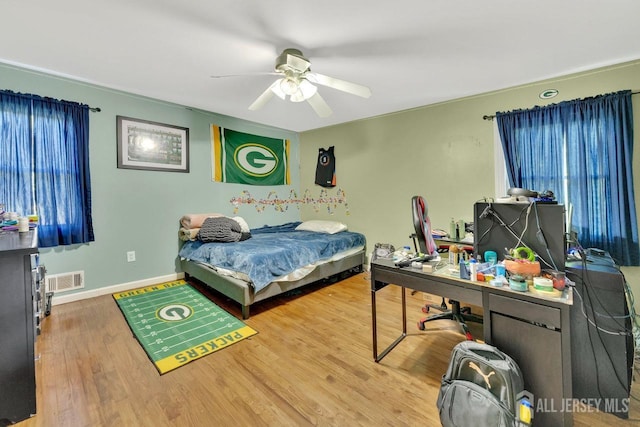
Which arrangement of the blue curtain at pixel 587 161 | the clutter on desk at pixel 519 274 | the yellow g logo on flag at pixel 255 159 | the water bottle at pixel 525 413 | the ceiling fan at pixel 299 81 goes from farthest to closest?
the yellow g logo on flag at pixel 255 159
the blue curtain at pixel 587 161
the ceiling fan at pixel 299 81
the clutter on desk at pixel 519 274
the water bottle at pixel 525 413

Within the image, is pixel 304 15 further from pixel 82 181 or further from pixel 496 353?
pixel 82 181

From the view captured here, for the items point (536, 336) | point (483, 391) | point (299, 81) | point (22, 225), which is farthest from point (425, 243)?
point (22, 225)

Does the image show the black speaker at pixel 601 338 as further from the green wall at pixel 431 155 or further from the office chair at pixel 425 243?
the green wall at pixel 431 155

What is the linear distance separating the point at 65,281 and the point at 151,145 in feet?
5.92

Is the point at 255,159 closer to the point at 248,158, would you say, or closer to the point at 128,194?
the point at 248,158

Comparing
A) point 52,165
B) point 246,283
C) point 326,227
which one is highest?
point 52,165

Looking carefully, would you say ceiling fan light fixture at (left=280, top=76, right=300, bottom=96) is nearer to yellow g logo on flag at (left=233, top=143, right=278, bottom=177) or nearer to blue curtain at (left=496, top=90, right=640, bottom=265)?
yellow g logo on flag at (left=233, top=143, right=278, bottom=177)

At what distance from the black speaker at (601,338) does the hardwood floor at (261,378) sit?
0.11m

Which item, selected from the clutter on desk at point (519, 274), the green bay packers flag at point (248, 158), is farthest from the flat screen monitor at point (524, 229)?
the green bay packers flag at point (248, 158)

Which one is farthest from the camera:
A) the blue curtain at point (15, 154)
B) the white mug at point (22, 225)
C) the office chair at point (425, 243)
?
the blue curtain at point (15, 154)

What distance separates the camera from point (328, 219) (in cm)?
468

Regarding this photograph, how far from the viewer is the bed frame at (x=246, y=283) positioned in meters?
2.55

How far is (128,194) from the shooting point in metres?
3.21

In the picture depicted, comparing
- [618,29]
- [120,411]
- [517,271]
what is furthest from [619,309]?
[120,411]
